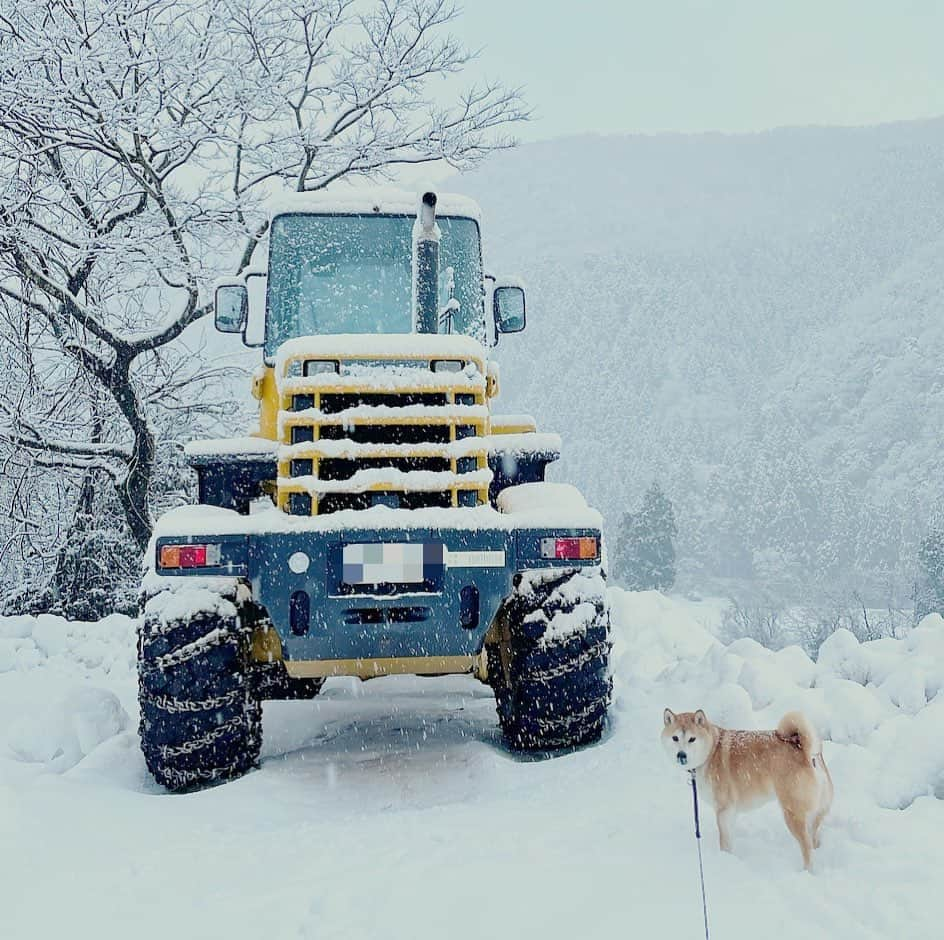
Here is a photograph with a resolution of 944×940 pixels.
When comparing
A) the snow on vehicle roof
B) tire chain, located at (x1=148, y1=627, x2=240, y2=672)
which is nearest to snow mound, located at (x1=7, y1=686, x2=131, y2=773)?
tire chain, located at (x1=148, y1=627, x2=240, y2=672)

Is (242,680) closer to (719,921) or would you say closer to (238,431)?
(719,921)

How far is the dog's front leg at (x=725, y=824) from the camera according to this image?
124 inches

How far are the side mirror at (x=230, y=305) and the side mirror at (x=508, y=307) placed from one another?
4.82 ft

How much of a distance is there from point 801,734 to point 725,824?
39 centimetres

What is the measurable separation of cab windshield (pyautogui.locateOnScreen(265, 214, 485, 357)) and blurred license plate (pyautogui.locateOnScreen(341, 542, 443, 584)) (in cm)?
165

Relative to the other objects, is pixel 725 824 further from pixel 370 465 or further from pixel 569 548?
pixel 370 465

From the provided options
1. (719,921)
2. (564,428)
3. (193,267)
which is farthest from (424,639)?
(564,428)

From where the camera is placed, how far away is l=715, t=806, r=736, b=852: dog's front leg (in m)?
3.15

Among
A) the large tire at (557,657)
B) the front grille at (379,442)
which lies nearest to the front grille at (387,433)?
the front grille at (379,442)

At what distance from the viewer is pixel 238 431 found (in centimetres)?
1284

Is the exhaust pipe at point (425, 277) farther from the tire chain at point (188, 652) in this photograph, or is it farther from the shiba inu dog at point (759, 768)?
the shiba inu dog at point (759, 768)

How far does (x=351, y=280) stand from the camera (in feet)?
18.0

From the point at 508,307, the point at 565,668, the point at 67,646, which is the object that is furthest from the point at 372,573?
the point at 67,646

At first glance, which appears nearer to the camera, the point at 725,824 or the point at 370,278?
the point at 725,824
